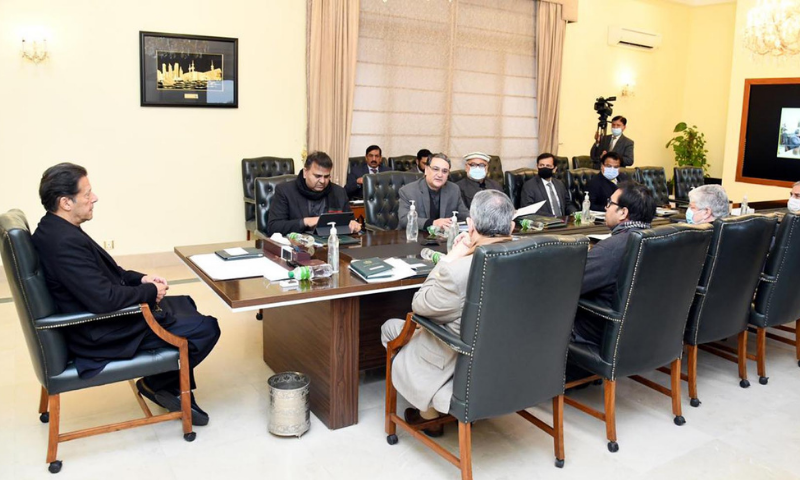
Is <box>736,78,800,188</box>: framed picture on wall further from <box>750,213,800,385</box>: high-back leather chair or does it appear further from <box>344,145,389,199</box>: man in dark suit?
<box>750,213,800,385</box>: high-back leather chair

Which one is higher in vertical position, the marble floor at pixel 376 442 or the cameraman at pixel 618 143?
the cameraman at pixel 618 143

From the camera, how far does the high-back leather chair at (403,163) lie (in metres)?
7.28

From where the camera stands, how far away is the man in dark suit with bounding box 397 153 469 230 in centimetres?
468

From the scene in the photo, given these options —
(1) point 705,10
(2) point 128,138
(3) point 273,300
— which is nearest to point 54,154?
(2) point 128,138

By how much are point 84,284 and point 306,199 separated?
203 cm

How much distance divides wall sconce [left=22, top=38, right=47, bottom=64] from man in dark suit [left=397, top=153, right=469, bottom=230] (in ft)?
10.8

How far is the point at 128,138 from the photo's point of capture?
5922 millimetres

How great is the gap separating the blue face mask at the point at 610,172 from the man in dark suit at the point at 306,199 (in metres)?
2.85

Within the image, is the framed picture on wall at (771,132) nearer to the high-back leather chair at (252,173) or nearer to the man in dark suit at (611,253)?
the high-back leather chair at (252,173)

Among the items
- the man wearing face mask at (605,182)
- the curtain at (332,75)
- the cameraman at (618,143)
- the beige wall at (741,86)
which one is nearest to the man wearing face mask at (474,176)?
the man wearing face mask at (605,182)

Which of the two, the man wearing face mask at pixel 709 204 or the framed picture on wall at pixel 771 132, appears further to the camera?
the framed picture on wall at pixel 771 132

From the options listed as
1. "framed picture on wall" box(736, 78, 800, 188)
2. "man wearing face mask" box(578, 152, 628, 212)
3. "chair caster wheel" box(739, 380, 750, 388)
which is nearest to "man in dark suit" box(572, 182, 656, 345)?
"chair caster wheel" box(739, 380, 750, 388)

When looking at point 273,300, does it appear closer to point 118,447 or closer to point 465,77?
point 118,447

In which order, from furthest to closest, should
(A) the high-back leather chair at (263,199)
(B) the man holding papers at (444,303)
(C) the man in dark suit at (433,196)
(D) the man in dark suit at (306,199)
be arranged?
(A) the high-back leather chair at (263,199)
(C) the man in dark suit at (433,196)
(D) the man in dark suit at (306,199)
(B) the man holding papers at (444,303)
